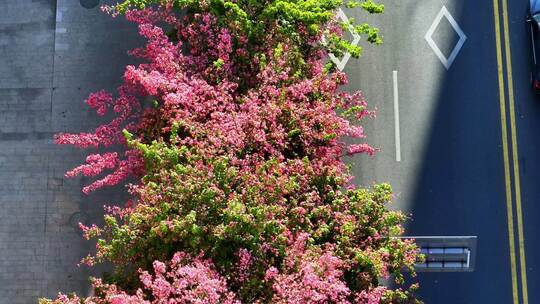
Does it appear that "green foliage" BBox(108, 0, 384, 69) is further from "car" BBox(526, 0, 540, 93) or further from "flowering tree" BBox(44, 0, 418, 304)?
"car" BBox(526, 0, 540, 93)

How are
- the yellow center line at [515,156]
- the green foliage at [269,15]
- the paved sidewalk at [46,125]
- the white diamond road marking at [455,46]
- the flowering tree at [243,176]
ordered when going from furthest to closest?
the white diamond road marking at [455,46] → the paved sidewalk at [46,125] → the yellow center line at [515,156] → the green foliage at [269,15] → the flowering tree at [243,176]

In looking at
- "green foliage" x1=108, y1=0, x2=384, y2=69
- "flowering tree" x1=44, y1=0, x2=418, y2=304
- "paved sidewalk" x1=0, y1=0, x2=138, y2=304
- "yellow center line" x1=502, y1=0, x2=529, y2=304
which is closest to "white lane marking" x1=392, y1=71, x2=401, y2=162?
"yellow center line" x1=502, y1=0, x2=529, y2=304

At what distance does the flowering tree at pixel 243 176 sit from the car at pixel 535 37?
563cm

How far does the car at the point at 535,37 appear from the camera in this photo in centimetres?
1814

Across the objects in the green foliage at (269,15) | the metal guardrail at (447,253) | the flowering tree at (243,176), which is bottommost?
the metal guardrail at (447,253)

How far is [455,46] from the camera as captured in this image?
746 inches

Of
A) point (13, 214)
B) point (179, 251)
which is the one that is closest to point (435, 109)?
point (179, 251)

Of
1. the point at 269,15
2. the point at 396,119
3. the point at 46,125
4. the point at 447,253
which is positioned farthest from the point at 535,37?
the point at 46,125

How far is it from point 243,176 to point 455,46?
8962 millimetres

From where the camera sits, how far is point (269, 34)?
14609mm

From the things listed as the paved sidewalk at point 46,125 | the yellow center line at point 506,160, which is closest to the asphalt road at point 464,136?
the yellow center line at point 506,160

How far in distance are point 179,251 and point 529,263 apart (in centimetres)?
1009

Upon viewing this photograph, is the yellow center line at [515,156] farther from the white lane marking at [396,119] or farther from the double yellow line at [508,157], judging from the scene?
the white lane marking at [396,119]

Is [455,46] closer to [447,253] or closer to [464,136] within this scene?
Result: [464,136]
